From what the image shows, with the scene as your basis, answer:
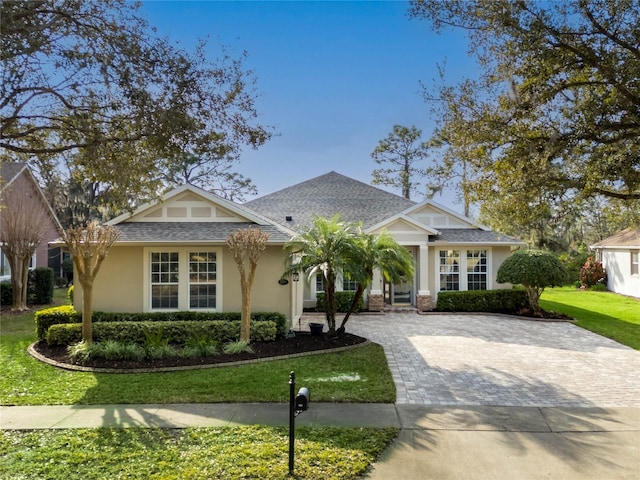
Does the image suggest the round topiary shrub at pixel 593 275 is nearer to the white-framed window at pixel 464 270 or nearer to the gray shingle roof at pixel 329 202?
the white-framed window at pixel 464 270

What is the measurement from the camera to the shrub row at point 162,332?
1056 cm

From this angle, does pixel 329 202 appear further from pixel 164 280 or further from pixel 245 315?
pixel 245 315

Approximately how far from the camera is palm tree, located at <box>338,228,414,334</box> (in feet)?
35.4

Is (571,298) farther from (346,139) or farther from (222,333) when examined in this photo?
(222,333)

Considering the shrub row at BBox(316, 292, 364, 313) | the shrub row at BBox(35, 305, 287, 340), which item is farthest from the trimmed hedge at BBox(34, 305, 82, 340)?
the shrub row at BBox(316, 292, 364, 313)

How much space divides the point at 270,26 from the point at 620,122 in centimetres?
778

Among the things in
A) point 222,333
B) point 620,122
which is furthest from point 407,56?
point 222,333

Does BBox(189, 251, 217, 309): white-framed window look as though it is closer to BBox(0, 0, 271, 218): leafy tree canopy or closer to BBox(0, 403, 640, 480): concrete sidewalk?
BBox(0, 0, 271, 218): leafy tree canopy

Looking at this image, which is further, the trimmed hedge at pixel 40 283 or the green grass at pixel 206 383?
the trimmed hedge at pixel 40 283

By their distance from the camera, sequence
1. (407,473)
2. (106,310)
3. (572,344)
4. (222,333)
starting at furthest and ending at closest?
1. (106,310)
2. (572,344)
3. (222,333)
4. (407,473)

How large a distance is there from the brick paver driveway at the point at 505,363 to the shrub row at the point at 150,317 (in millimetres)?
3095

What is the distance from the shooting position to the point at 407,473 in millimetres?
4555

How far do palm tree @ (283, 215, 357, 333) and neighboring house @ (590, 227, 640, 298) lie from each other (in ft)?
66.7

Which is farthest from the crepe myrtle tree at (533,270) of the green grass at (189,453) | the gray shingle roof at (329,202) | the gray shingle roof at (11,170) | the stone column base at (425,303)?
the gray shingle roof at (11,170)
